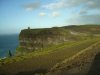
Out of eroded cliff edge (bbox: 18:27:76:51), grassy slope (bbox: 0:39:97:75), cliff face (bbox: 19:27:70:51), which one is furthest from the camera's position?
cliff face (bbox: 19:27:70:51)

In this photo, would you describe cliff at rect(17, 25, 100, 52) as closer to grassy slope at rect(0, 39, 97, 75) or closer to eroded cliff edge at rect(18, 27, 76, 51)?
eroded cliff edge at rect(18, 27, 76, 51)

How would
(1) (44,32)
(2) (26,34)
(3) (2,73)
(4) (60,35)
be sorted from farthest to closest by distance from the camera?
(2) (26,34), (1) (44,32), (4) (60,35), (3) (2,73)

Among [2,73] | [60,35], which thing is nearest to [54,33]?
[60,35]

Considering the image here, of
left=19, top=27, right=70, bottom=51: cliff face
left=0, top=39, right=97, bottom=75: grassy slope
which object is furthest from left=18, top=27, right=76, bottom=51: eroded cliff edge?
left=0, top=39, right=97, bottom=75: grassy slope

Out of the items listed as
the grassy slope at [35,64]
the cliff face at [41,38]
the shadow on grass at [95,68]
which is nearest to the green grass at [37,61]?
the grassy slope at [35,64]

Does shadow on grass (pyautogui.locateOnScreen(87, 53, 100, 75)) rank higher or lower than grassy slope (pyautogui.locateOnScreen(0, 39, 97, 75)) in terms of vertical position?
higher

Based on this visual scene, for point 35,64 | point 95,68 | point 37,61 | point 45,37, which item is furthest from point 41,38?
point 95,68

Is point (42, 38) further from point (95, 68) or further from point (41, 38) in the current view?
point (95, 68)

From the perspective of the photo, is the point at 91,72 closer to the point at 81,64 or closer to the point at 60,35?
the point at 81,64
